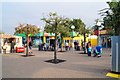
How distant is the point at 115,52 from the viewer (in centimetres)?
1254

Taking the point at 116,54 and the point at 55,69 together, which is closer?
the point at 116,54

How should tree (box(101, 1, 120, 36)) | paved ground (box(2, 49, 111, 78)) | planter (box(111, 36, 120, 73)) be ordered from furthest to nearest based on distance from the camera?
tree (box(101, 1, 120, 36)), planter (box(111, 36, 120, 73)), paved ground (box(2, 49, 111, 78))

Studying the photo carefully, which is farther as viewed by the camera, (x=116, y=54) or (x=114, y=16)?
(x=114, y=16)

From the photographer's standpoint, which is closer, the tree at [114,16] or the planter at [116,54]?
the planter at [116,54]

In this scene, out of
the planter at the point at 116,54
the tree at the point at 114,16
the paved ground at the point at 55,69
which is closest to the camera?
the paved ground at the point at 55,69

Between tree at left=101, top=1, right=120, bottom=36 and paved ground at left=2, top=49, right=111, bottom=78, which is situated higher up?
tree at left=101, top=1, right=120, bottom=36

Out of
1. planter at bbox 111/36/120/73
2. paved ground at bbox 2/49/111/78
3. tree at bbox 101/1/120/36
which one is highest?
tree at bbox 101/1/120/36

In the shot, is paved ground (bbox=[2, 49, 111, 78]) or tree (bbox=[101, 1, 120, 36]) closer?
paved ground (bbox=[2, 49, 111, 78])

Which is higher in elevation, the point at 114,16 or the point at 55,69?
the point at 114,16

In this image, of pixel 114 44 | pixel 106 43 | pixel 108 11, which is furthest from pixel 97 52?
pixel 106 43

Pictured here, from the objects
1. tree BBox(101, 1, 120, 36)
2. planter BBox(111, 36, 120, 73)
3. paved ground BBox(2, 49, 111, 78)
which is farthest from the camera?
tree BBox(101, 1, 120, 36)

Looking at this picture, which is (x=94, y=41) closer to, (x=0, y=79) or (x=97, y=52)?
(x=97, y=52)

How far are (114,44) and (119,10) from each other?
11.8 ft

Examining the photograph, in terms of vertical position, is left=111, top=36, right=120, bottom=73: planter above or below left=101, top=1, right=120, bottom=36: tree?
below
